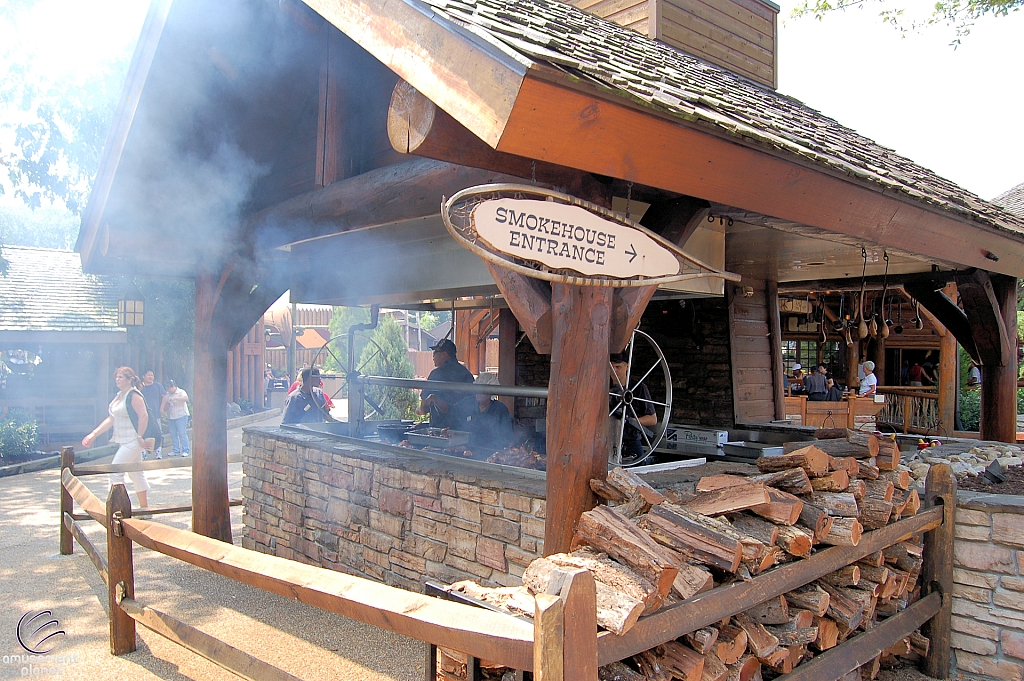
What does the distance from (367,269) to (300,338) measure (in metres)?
20.3

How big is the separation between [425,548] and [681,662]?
8.37 ft

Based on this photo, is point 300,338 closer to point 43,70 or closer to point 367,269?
point 43,70

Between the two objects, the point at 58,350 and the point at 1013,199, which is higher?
the point at 1013,199

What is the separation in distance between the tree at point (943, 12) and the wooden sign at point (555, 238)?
11.4m

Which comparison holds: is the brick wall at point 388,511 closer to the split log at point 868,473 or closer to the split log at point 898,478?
Result: the split log at point 868,473

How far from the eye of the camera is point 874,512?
3432 mm

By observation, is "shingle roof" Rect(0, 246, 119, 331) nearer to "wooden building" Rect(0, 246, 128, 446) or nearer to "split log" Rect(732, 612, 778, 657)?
"wooden building" Rect(0, 246, 128, 446)

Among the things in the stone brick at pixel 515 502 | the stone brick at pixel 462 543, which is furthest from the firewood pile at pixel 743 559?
the stone brick at pixel 462 543

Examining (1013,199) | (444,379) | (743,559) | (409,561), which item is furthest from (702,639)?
(1013,199)

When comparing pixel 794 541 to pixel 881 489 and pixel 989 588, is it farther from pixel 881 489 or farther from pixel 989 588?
pixel 989 588

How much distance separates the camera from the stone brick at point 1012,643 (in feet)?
12.2

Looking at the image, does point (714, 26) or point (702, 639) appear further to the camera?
point (714, 26)

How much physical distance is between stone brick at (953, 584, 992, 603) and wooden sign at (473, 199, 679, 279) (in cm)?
266

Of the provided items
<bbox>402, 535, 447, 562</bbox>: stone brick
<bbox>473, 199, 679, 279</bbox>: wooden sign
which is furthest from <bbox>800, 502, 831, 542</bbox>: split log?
<bbox>402, 535, 447, 562</bbox>: stone brick
